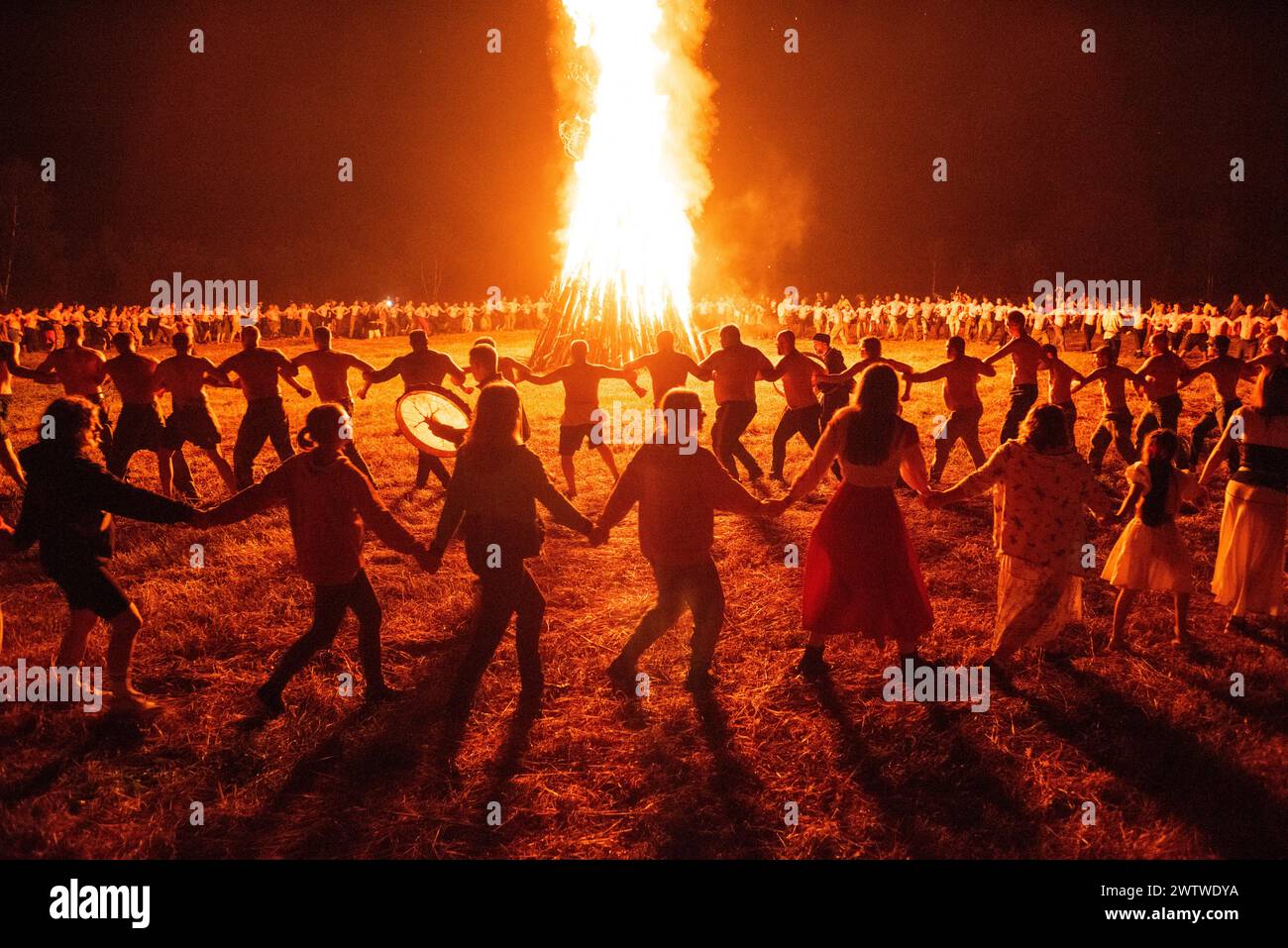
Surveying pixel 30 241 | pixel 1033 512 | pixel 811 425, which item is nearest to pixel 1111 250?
pixel 811 425

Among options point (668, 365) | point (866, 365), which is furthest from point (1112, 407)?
point (668, 365)

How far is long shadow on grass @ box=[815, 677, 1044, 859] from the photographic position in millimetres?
4230

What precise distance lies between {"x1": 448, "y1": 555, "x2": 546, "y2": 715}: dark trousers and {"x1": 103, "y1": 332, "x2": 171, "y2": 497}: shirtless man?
6587 millimetres

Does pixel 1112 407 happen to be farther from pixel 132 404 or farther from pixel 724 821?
pixel 132 404

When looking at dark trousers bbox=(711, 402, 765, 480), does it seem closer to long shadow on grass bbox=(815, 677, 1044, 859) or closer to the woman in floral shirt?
the woman in floral shirt

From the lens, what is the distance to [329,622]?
5.31 m

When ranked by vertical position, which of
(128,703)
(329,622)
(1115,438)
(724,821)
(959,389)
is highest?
(959,389)

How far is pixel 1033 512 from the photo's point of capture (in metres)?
5.62

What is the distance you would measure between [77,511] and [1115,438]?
1240cm

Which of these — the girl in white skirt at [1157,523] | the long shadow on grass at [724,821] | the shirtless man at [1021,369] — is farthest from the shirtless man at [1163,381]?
the long shadow on grass at [724,821]

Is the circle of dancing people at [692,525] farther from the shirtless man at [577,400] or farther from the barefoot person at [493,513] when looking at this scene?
the shirtless man at [577,400]
